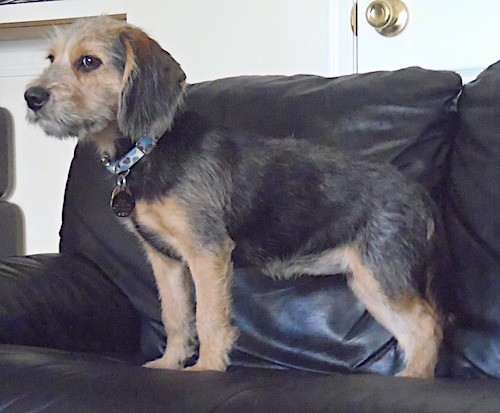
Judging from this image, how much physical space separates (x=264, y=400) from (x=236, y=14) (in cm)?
160

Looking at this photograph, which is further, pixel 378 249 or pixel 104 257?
pixel 104 257

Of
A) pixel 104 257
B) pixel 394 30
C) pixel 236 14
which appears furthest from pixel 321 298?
pixel 236 14

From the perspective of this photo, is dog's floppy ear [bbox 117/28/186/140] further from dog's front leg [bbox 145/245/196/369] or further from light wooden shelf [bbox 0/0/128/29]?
light wooden shelf [bbox 0/0/128/29]

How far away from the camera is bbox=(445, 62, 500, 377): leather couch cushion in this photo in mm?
1662

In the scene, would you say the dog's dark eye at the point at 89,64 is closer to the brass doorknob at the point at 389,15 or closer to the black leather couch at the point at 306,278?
the black leather couch at the point at 306,278

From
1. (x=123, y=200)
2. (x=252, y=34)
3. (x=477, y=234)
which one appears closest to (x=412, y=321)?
(x=477, y=234)

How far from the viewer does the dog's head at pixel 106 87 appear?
1573mm

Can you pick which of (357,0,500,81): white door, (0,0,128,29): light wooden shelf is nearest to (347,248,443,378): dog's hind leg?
(357,0,500,81): white door

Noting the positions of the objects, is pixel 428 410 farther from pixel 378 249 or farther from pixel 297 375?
pixel 378 249

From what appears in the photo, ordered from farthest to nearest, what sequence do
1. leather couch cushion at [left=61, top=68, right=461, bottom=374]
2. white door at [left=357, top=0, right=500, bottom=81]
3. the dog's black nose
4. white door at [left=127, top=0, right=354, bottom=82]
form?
1. white door at [left=127, top=0, right=354, bottom=82]
2. white door at [left=357, top=0, right=500, bottom=81]
3. leather couch cushion at [left=61, top=68, right=461, bottom=374]
4. the dog's black nose

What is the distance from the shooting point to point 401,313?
1646 mm

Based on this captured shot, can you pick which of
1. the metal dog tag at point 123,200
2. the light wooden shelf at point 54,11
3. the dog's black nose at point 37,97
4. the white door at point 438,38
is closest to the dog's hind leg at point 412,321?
the metal dog tag at point 123,200

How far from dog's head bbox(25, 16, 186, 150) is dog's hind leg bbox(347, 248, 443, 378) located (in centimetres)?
52

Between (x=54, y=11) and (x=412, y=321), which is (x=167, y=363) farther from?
(x=54, y=11)
